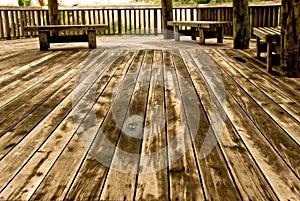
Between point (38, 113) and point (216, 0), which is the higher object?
point (216, 0)

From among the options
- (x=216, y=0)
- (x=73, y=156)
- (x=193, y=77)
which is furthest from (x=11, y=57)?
(x=216, y=0)

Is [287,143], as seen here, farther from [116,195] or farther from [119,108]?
[119,108]

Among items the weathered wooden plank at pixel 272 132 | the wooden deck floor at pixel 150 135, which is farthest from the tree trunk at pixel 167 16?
the weathered wooden plank at pixel 272 132

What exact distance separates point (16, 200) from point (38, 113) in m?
1.76

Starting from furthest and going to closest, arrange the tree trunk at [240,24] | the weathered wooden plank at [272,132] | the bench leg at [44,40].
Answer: the bench leg at [44,40] → the tree trunk at [240,24] → the weathered wooden plank at [272,132]

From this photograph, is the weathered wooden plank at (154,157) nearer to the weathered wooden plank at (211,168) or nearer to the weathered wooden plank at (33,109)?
the weathered wooden plank at (211,168)

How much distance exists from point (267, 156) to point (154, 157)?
729 mm

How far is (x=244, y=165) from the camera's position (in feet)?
7.59

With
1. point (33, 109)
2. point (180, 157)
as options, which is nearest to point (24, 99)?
point (33, 109)

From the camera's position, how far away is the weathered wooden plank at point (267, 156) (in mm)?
2021

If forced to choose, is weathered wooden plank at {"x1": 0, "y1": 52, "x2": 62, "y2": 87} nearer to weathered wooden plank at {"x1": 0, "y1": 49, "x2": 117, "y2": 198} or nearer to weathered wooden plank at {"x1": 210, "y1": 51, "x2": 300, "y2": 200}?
weathered wooden plank at {"x1": 0, "y1": 49, "x2": 117, "y2": 198}

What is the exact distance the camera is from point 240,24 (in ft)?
27.2

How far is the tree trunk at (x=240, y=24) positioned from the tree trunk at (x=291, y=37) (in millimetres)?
3143

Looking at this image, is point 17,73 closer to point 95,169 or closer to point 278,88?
point 278,88
